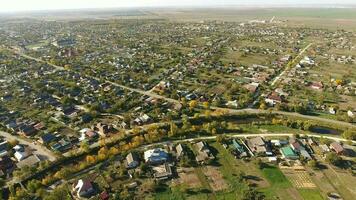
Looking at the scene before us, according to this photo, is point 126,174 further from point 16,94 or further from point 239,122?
point 16,94

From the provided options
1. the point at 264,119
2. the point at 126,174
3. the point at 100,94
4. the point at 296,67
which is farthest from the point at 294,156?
the point at 296,67

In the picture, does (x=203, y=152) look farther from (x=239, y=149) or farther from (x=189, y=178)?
(x=189, y=178)

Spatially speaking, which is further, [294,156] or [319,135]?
[319,135]

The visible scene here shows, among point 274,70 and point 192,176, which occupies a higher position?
point 274,70

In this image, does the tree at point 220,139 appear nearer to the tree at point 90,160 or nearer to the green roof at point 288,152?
the green roof at point 288,152

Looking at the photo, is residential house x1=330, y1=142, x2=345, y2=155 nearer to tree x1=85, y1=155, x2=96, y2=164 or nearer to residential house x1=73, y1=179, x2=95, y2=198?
residential house x1=73, y1=179, x2=95, y2=198

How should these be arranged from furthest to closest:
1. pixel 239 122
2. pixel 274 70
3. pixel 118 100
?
1. pixel 274 70
2. pixel 118 100
3. pixel 239 122

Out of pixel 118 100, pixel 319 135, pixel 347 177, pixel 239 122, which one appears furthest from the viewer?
pixel 118 100

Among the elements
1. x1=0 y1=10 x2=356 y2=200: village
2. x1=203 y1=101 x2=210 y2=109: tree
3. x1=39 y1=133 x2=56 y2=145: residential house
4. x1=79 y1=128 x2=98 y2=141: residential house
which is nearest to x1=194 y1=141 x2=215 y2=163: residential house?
x1=0 y1=10 x2=356 y2=200: village

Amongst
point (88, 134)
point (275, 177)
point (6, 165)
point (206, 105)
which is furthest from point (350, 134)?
point (6, 165)
